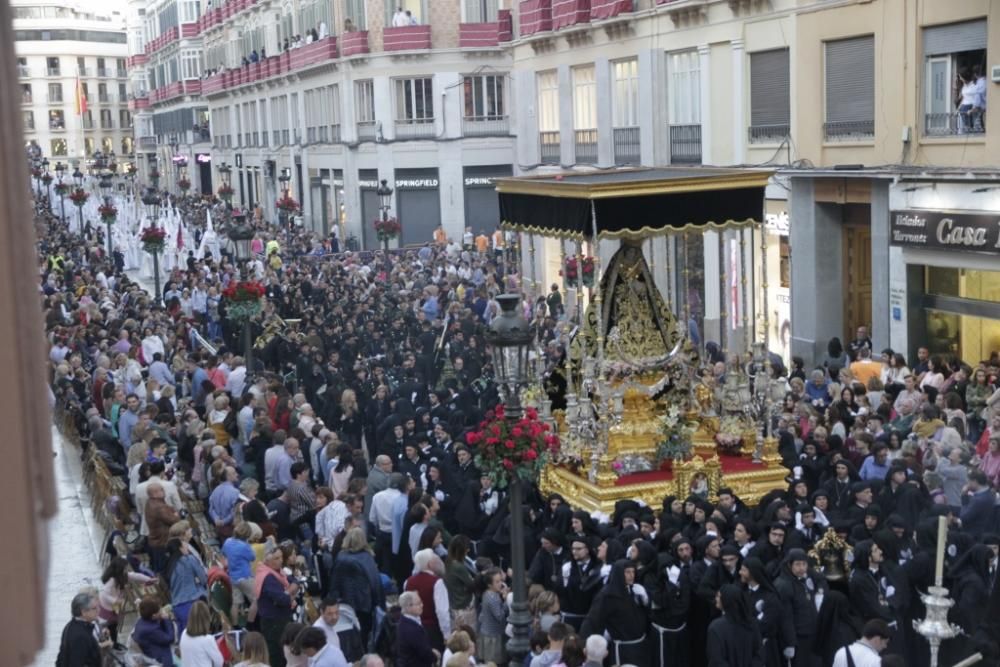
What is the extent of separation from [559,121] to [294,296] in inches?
429

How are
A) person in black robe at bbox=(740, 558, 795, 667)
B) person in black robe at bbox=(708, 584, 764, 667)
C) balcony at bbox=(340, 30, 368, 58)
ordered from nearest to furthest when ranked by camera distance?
A: 1. person in black robe at bbox=(708, 584, 764, 667)
2. person in black robe at bbox=(740, 558, 795, 667)
3. balcony at bbox=(340, 30, 368, 58)

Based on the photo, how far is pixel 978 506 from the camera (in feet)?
41.1

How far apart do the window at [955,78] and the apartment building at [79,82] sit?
92744 mm

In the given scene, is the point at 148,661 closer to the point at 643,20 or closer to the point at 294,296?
the point at 294,296

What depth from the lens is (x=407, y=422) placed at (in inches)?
659

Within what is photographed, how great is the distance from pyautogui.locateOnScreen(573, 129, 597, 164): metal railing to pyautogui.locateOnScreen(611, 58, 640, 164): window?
1620 millimetres

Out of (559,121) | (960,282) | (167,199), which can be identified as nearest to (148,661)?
(960,282)

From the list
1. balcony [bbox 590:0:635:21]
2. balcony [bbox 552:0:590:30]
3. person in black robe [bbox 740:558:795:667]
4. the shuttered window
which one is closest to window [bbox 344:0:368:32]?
balcony [bbox 552:0:590:30]

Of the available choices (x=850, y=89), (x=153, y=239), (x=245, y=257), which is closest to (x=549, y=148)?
(x=245, y=257)

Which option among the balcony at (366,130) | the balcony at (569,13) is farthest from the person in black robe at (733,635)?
the balcony at (366,130)

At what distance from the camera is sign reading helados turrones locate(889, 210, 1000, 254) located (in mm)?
20781

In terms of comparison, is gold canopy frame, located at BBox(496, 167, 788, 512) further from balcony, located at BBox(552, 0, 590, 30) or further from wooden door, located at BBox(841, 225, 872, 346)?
balcony, located at BBox(552, 0, 590, 30)

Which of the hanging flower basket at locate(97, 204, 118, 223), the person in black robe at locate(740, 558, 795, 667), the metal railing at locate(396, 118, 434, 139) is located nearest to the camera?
the person in black robe at locate(740, 558, 795, 667)

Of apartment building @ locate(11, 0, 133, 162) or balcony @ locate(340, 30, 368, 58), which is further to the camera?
apartment building @ locate(11, 0, 133, 162)
